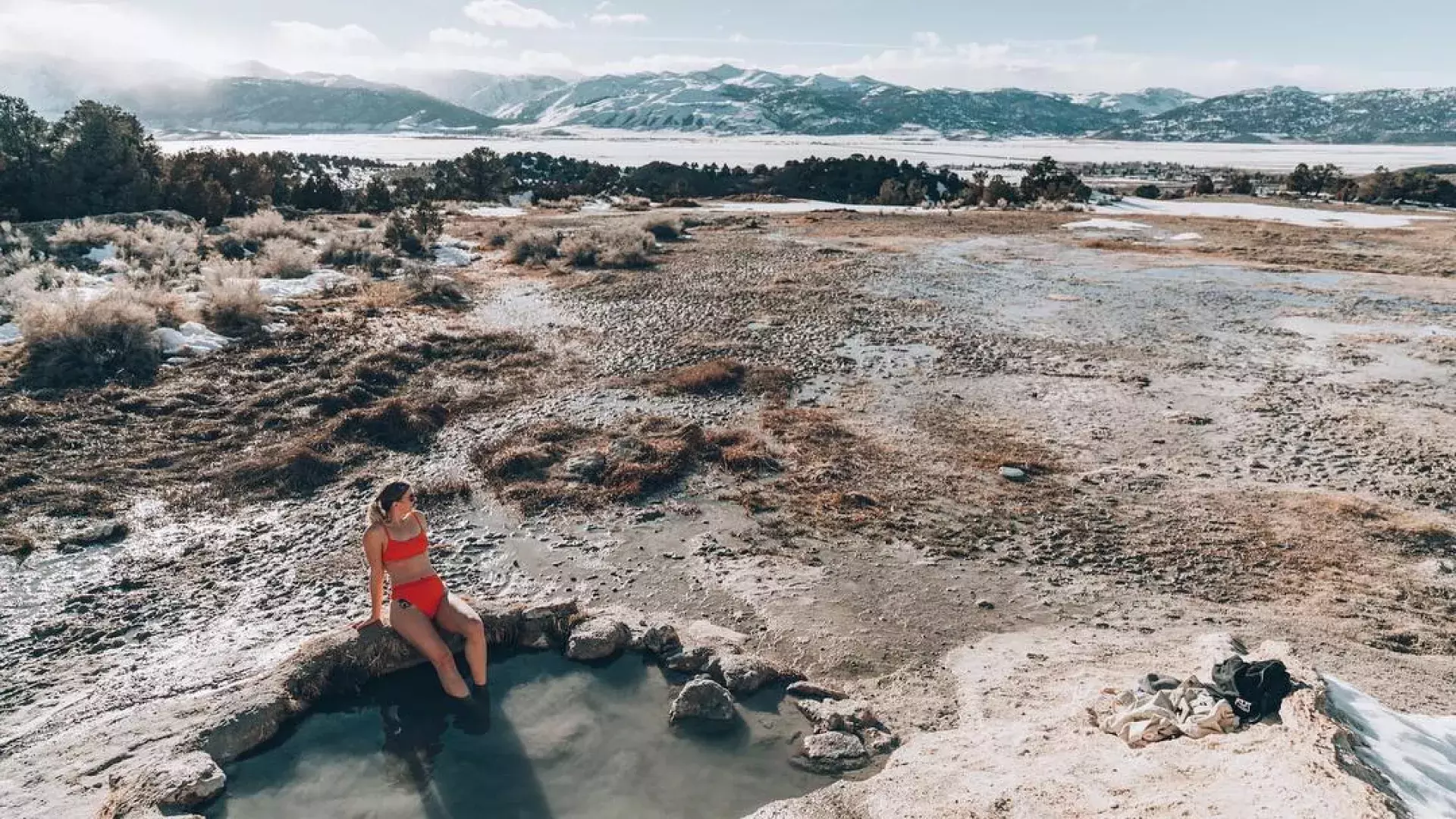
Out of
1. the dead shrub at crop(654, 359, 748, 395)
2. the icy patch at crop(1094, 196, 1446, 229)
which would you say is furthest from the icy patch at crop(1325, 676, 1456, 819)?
the icy patch at crop(1094, 196, 1446, 229)

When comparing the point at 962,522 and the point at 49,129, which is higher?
the point at 49,129

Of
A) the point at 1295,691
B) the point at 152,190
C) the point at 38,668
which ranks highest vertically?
the point at 152,190

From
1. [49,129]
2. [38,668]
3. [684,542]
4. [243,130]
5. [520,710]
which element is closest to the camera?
[520,710]

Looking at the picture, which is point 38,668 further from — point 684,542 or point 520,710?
point 684,542

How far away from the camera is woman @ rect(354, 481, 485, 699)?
5.32 m

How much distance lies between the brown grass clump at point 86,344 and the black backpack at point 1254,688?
13.4 metres

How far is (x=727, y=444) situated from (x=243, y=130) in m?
217

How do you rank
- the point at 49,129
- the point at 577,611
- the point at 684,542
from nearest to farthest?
1. the point at 577,611
2. the point at 684,542
3. the point at 49,129

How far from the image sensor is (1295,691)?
455 cm

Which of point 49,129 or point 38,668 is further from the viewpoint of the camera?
point 49,129

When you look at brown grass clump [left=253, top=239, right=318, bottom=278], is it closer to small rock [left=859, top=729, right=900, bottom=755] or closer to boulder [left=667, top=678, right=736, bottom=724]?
boulder [left=667, top=678, right=736, bottom=724]

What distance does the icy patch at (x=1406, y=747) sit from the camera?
3.79m

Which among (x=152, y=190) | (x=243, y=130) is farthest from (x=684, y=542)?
(x=243, y=130)

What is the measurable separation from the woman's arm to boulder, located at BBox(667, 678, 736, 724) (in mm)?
2226
